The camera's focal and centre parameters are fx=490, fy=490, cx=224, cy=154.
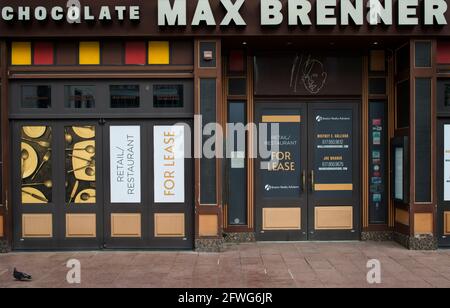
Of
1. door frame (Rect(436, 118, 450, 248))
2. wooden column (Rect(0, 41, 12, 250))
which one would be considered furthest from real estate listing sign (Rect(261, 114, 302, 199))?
wooden column (Rect(0, 41, 12, 250))

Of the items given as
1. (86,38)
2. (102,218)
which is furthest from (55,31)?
(102,218)

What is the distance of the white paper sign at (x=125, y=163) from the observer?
916cm

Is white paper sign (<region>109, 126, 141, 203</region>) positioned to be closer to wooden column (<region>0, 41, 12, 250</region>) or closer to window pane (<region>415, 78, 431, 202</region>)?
wooden column (<region>0, 41, 12, 250</region>)

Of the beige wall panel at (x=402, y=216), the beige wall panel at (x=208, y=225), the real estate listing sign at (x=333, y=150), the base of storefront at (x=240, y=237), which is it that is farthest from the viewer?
the real estate listing sign at (x=333, y=150)

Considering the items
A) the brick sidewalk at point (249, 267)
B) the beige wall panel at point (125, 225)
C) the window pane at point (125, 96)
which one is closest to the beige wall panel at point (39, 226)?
the brick sidewalk at point (249, 267)

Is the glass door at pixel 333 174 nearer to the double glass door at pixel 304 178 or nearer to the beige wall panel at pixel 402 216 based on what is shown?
the double glass door at pixel 304 178

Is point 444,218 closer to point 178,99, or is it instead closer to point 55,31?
point 178,99

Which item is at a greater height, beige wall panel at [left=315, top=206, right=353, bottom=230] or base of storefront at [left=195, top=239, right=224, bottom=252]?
beige wall panel at [left=315, top=206, right=353, bottom=230]

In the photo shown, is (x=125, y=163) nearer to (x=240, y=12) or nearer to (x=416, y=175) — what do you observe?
(x=240, y=12)

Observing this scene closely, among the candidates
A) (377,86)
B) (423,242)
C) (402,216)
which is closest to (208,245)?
(402,216)

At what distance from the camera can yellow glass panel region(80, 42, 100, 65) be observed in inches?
359

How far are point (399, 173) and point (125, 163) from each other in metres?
5.29

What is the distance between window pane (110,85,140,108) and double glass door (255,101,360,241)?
2.47 metres

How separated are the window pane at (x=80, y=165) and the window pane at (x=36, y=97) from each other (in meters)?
0.64
